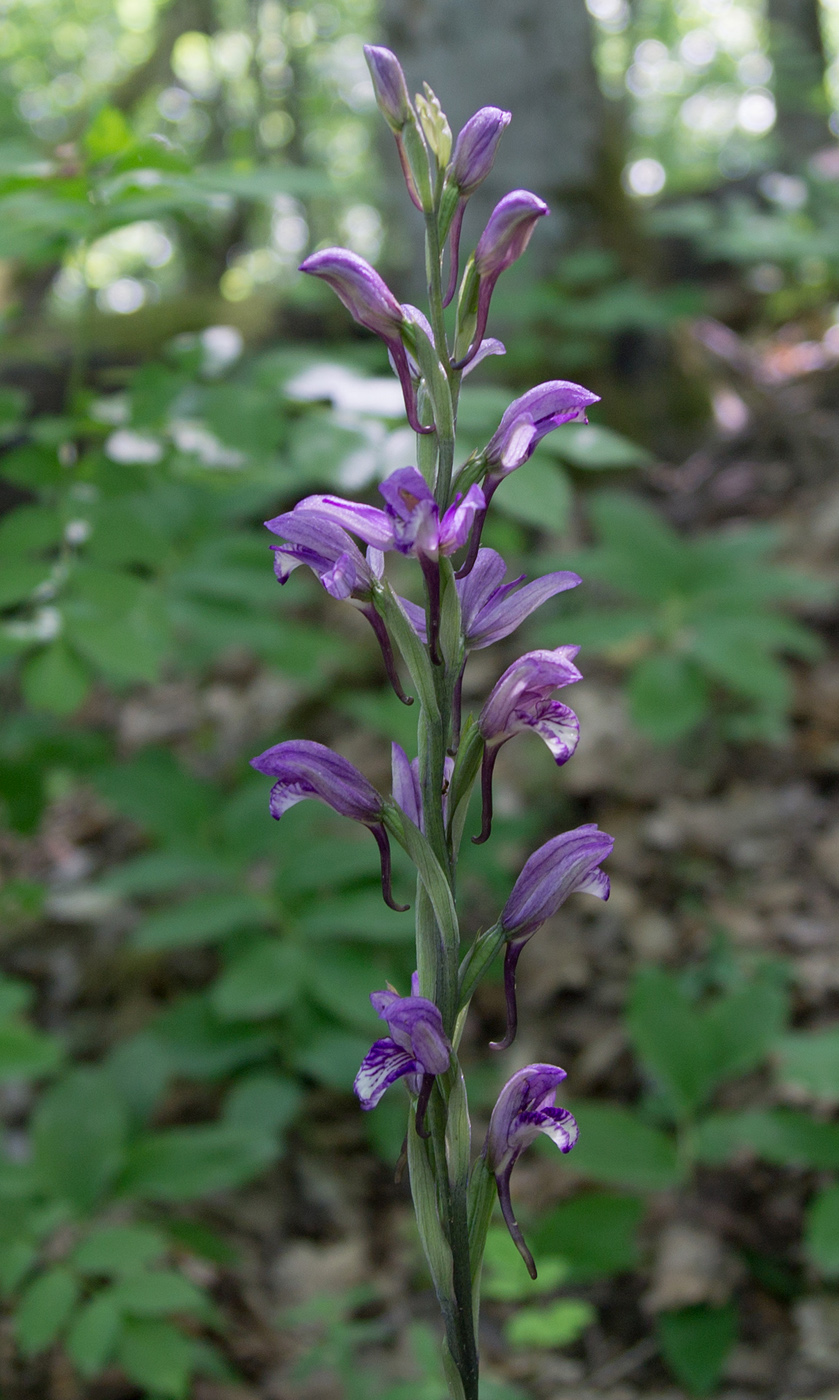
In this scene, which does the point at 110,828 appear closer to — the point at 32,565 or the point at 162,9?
the point at 32,565

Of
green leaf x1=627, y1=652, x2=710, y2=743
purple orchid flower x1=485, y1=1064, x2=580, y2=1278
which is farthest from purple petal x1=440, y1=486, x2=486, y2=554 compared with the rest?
green leaf x1=627, y1=652, x2=710, y2=743

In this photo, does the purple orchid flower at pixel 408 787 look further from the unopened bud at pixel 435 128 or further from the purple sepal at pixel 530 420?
the unopened bud at pixel 435 128

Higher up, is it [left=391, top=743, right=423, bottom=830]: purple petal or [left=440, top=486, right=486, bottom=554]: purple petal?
[left=440, top=486, right=486, bottom=554]: purple petal

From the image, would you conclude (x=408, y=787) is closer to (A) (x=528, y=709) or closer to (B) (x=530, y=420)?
(A) (x=528, y=709)

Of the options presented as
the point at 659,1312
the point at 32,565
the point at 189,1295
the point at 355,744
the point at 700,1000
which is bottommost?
the point at 659,1312

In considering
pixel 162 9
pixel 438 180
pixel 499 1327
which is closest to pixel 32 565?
pixel 438 180

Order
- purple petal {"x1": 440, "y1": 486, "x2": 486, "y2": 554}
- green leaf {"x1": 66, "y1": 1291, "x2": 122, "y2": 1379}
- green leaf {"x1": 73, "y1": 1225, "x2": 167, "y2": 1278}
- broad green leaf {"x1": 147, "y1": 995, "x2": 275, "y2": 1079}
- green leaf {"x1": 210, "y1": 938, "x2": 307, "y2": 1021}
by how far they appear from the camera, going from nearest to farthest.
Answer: purple petal {"x1": 440, "y1": 486, "x2": 486, "y2": 554}, green leaf {"x1": 66, "y1": 1291, "x2": 122, "y2": 1379}, green leaf {"x1": 73, "y1": 1225, "x2": 167, "y2": 1278}, green leaf {"x1": 210, "y1": 938, "x2": 307, "y2": 1021}, broad green leaf {"x1": 147, "y1": 995, "x2": 275, "y2": 1079}

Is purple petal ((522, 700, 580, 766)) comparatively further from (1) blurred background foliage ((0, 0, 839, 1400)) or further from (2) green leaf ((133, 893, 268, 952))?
(2) green leaf ((133, 893, 268, 952))

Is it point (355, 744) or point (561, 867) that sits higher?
point (355, 744)
